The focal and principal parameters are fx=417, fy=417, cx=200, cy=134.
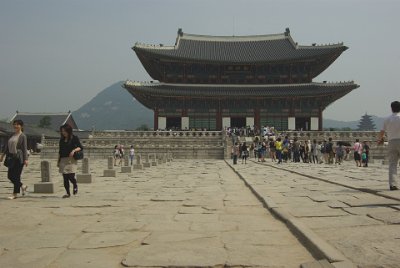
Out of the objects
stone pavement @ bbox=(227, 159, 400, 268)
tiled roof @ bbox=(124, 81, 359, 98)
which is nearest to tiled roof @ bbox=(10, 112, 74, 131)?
tiled roof @ bbox=(124, 81, 359, 98)

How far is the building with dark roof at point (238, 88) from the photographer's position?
45.7 meters

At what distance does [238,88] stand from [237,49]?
343 inches

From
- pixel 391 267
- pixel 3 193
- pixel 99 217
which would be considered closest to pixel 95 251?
pixel 99 217

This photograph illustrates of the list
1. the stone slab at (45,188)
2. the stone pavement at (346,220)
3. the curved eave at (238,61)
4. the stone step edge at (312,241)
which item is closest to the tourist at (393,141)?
the stone pavement at (346,220)

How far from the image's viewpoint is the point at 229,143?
3744 centimetres

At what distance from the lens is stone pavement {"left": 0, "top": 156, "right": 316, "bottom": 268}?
14.4 feet

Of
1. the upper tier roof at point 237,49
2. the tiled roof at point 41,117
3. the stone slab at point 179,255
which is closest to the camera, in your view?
the stone slab at point 179,255

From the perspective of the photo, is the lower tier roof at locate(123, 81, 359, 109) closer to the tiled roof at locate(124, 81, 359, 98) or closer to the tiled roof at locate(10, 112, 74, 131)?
the tiled roof at locate(124, 81, 359, 98)

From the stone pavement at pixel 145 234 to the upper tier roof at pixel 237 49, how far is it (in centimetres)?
3898

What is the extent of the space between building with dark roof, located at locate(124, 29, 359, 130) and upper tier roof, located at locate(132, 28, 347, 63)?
0.12m

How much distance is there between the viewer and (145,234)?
564 centimetres

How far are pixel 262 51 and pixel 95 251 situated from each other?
4972 centimetres

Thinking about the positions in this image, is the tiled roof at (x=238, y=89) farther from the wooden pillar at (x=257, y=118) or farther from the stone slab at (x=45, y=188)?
the stone slab at (x=45, y=188)

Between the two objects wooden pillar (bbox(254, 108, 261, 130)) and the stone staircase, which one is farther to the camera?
wooden pillar (bbox(254, 108, 261, 130))
